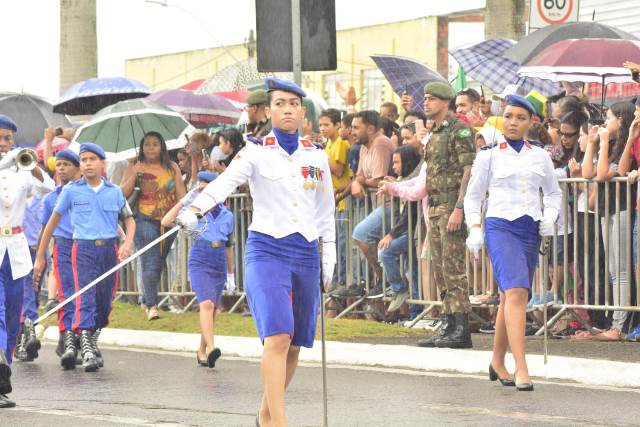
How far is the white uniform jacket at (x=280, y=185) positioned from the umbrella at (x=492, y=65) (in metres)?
9.28

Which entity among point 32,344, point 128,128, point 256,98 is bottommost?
point 32,344

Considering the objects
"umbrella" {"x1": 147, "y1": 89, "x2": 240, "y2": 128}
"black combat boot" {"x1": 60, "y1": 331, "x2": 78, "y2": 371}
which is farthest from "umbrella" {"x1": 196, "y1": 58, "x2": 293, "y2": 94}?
"black combat boot" {"x1": 60, "y1": 331, "x2": 78, "y2": 371}

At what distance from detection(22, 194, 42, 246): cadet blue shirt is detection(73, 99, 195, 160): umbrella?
46.3 inches

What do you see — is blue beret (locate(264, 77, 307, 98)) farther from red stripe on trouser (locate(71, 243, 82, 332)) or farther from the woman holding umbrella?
the woman holding umbrella

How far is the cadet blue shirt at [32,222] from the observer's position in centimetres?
1698

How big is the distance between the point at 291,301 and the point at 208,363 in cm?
471

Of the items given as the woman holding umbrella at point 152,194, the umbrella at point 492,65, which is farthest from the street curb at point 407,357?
the umbrella at point 492,65

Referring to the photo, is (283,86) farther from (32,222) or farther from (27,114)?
(27,114)

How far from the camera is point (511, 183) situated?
1145 cm

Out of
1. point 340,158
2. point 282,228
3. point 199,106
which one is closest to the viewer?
point 282,228

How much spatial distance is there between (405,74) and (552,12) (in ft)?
7.30

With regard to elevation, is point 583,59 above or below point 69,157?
above

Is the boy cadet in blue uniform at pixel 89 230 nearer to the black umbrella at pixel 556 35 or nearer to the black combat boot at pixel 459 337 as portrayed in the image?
the black combat boot at pixel 459 337

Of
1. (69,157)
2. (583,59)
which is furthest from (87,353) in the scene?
(583,59)
